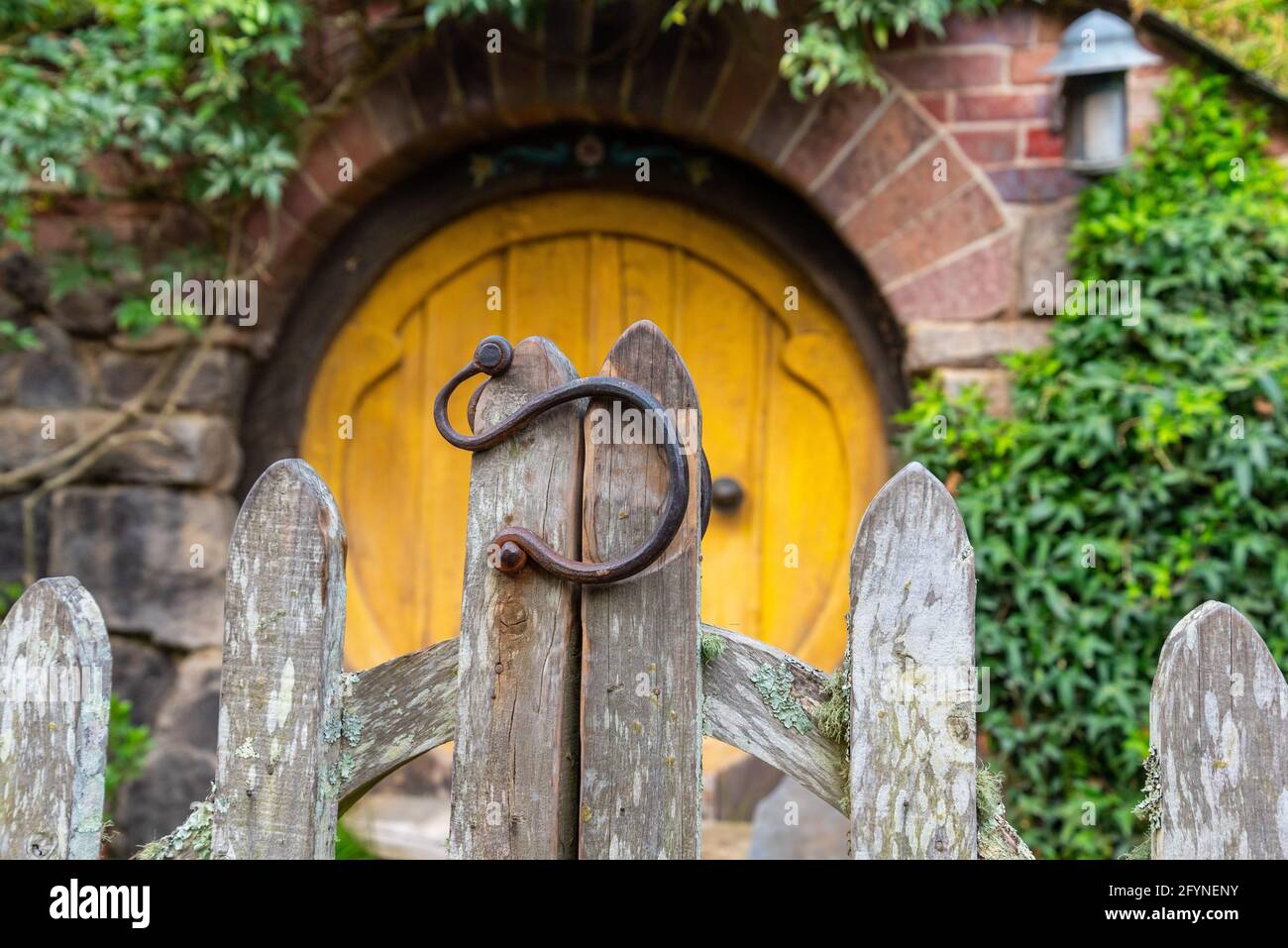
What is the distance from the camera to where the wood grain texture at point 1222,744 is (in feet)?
3.49

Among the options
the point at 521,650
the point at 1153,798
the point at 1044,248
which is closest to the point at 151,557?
the point at 521,650

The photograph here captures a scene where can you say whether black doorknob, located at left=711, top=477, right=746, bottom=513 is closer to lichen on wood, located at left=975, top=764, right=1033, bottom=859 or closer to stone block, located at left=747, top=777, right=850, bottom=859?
stone block, located at left=747, top=777, right=850, bottom=859

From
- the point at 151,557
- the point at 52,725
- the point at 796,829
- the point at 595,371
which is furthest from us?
the point at 595,371

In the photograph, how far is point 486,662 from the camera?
1.13 m

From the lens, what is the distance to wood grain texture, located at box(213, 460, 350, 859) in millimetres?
1127

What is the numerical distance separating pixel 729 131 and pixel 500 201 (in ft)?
2.38

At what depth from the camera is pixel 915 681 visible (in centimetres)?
108

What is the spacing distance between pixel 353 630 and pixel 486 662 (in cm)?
219

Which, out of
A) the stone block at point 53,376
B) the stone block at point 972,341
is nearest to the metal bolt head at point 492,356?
the stone block at point 972,341

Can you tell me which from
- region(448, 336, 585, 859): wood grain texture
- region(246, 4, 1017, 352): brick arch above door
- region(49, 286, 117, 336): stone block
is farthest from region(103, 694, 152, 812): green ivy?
region(448, 336, 585, 859): wood grain texture

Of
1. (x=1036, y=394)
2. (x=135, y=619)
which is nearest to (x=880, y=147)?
(x=1036, y=394)

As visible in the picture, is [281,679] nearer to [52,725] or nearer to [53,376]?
[52,725]
